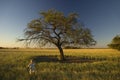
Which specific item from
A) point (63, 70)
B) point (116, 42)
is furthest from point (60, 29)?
point (116, 42)

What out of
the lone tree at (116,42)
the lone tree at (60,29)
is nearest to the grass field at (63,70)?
the lone tree at (60,29)

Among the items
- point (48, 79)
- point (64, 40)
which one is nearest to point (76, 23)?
point (64, 40)

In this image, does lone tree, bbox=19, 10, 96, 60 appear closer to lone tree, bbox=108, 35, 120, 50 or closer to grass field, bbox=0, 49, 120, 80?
grass field, bbox=0, 49, 120, 80

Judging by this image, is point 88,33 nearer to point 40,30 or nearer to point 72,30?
point 72,30

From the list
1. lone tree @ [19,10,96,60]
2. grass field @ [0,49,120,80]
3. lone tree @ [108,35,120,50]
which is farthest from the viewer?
lone tree @ [108,35,120,50]

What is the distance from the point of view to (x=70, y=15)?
33.9m

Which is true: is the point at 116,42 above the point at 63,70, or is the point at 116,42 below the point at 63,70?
above

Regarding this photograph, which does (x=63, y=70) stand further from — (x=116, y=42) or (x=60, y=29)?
(x=116, y=42)

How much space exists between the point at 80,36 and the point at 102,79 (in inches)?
887

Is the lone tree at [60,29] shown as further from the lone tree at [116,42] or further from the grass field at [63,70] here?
the lone tree at [116,42]

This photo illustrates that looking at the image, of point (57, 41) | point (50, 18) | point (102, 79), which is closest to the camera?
point (102, 79)

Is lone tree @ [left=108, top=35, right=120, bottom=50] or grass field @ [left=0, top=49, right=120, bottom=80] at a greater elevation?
lone tree @ [left=108, top=35, right=120, bottom=50]

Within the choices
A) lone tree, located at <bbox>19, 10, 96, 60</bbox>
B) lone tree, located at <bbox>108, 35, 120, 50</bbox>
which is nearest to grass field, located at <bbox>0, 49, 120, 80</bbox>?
lone tree, located at <bbox>19, 10, 96, 60</bbox>

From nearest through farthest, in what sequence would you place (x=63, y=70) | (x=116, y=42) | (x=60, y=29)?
(x=63, y=70) < (x=60, y=29) < (x=116, y=42)
